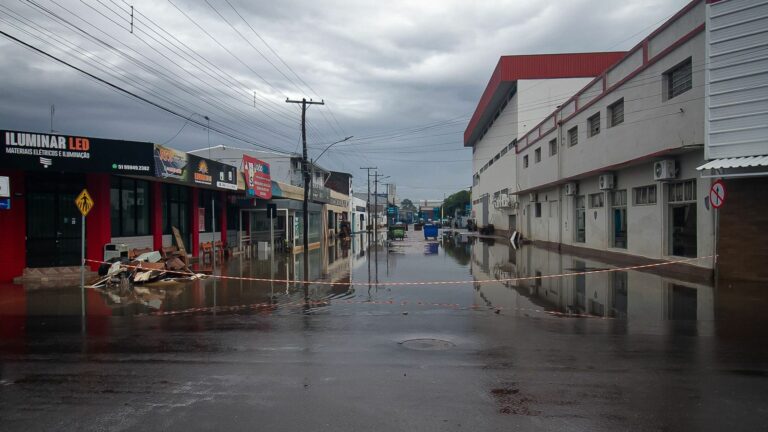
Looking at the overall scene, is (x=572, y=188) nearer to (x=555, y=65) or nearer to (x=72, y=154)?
(x=555, y=65)

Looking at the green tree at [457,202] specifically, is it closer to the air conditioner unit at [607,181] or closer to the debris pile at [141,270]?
the air conditioner unit at [607,181]

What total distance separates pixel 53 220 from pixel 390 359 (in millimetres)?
15657

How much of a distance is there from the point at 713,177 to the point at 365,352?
1208cm

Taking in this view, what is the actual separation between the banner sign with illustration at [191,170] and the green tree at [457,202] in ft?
387

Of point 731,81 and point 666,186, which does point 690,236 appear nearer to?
point 666,186

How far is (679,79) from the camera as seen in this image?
16891mm

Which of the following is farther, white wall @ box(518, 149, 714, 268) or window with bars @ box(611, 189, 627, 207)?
window with bars @ box(611, 189, 627, 207)

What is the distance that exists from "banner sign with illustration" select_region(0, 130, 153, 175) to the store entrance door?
1.42 metres

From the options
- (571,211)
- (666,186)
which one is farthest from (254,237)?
(666,186)

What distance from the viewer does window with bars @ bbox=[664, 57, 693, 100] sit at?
53.2ft

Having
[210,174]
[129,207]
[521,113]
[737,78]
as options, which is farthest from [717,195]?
[521,113]

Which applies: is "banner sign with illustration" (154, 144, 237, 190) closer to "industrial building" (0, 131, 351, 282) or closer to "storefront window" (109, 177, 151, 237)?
"industrial building" (0, 131, 351, 282)

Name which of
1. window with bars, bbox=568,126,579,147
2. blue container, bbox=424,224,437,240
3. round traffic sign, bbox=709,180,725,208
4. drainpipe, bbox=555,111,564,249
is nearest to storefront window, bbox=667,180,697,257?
round traffic sign, bbox=709,180,725,208

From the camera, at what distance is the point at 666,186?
1789cm
